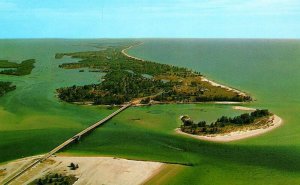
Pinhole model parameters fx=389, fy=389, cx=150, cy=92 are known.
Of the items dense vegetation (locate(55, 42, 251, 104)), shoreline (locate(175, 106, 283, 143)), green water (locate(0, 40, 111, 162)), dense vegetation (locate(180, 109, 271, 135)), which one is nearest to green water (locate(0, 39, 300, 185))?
green water (locate(0, 40, 111, 162))

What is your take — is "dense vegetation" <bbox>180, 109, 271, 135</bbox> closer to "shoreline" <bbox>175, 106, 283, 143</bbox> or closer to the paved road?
"shoreline" <bbox>175, 106, 283, 143</bbox>

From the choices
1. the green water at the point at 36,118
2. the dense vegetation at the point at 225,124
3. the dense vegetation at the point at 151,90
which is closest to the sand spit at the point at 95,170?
the green water at the point at 36,118

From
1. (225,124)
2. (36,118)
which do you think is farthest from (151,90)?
(225,124)

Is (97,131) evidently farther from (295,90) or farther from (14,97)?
(295,90)

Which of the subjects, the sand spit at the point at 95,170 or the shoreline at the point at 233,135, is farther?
the shoreline at the point at 233,135

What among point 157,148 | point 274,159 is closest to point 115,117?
point 157,148

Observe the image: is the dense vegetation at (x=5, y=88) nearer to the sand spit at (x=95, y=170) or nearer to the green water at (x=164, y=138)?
the green water at (x=164, y=138)

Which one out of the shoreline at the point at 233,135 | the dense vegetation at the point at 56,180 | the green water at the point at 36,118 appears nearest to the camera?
→ the dense vegetation at the point at 56,180

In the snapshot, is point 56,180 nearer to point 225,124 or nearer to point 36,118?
point 36,118
